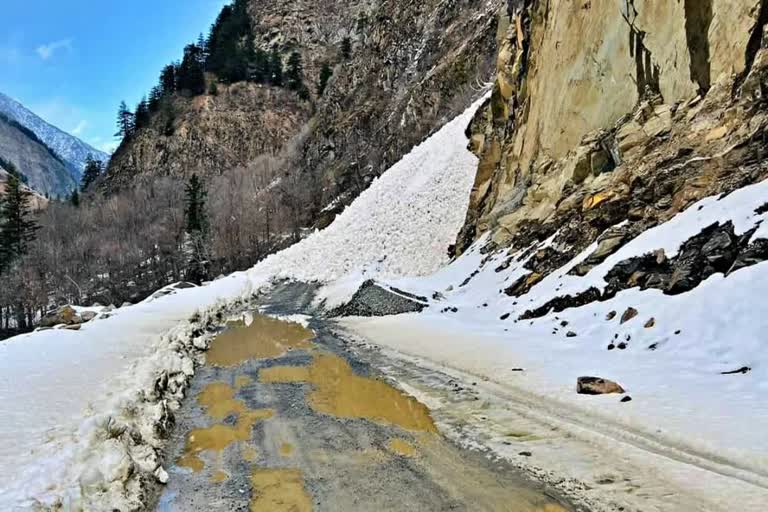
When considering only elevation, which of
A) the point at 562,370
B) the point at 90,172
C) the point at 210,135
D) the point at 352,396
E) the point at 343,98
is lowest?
the point at 352,396

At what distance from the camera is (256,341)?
14.6 meters

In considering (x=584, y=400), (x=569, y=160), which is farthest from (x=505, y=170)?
(x=584, y=400)

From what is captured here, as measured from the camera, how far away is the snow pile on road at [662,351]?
5142mm

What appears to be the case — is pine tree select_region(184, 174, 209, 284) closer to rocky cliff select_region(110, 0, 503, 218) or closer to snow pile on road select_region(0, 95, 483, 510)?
rocky cliff select_region(110, 0, 503, 218)

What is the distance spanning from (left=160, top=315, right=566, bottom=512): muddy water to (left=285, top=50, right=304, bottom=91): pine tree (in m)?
113

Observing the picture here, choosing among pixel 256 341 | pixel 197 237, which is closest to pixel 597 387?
pixel 256 341

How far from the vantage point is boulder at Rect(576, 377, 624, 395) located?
6.64m

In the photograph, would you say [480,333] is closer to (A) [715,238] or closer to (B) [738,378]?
(A) [715,238]

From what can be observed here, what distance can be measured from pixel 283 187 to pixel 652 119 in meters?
65.2

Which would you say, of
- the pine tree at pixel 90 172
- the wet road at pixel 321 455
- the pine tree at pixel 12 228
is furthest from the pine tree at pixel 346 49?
the wet road at pixel 321 455

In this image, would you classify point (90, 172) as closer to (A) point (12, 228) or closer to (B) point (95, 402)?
(A) point (12, 228)

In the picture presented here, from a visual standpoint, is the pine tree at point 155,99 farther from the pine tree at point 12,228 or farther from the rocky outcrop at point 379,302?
the rocky outcrop at point 379,302

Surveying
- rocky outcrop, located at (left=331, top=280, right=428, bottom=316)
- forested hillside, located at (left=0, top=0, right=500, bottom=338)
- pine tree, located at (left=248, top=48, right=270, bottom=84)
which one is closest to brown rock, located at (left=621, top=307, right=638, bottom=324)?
rocky outcrop, located at (left=331, top=280, right=428, bottom=316)

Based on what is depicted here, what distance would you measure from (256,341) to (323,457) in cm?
976
